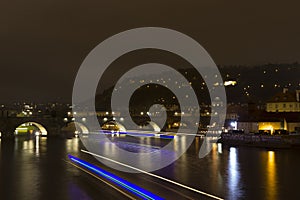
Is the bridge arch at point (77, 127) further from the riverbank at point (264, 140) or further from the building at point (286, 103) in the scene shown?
the riverbank at point (264, 140)

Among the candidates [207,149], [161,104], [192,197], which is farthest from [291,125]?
[161,104]

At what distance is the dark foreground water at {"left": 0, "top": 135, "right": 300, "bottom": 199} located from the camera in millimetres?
26359

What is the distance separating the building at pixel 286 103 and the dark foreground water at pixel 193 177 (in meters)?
39.8

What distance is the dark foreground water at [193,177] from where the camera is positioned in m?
26.4

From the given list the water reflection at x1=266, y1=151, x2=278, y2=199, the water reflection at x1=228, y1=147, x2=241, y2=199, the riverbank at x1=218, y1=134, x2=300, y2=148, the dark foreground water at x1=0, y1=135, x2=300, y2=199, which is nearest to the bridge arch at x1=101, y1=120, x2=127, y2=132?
the riverbank at x1=218, y1=134, x2=300, y2=148

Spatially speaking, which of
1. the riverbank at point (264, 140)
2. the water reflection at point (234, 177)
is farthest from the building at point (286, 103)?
the water reflection at point (234, 177)

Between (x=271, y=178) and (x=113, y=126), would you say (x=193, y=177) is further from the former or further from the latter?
(x=113, y=126)

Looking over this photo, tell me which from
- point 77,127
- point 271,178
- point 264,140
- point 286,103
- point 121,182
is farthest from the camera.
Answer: point 77,127

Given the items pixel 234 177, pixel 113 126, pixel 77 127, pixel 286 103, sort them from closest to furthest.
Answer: pixel 234 177 < pixel 286 103 < pixel 77 127 < pixel 113 126

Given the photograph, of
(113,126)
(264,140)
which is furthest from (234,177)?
(113,126)

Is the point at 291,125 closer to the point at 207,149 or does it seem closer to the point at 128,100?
the point at 207,149

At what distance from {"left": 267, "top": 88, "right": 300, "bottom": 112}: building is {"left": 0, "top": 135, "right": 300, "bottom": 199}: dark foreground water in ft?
131

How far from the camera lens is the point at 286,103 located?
3455 inches

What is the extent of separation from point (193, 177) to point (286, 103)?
62185 millimetres
